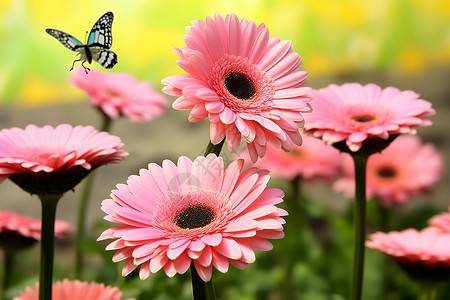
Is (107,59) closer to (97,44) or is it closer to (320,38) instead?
(97,44)

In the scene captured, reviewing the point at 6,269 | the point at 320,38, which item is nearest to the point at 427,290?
the point at 6,269

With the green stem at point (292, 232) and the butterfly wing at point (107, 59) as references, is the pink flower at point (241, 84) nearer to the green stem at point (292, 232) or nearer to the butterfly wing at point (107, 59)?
the butterfly wing at point (107, 59)

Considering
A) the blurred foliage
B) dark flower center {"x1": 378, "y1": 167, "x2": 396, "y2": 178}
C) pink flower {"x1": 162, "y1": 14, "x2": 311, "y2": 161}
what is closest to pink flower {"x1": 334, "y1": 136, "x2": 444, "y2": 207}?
dark flower center {"x1": 378, "y1": 167, "x2": 396, "y2": 178}

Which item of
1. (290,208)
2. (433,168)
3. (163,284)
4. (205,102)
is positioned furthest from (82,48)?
(433,168)

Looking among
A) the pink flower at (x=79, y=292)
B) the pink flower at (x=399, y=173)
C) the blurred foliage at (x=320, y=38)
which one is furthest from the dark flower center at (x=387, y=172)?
the pink flower at (x=79, y=292)

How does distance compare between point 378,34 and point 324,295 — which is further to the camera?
point 378,34

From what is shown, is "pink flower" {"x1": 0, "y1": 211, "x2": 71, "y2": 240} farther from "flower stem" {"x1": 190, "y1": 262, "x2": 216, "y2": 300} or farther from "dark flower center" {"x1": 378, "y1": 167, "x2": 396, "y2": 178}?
"dark flower center" {"x1": 378, "y1": 167, "x2": 396, "y2": 178}

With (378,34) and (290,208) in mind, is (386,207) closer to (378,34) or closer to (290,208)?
(290,208)
